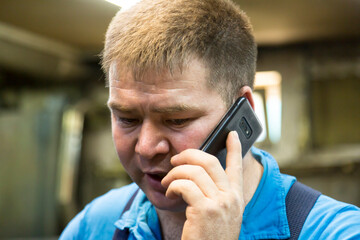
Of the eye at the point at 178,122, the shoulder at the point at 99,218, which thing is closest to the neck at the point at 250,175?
the eye at the point at 178,122

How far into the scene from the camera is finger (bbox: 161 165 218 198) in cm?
129

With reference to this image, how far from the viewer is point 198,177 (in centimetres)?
130

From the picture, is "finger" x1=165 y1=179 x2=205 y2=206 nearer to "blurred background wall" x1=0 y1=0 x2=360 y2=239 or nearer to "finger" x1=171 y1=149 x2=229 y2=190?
"finger" x1=171 y1=149 x2=229 y2=190

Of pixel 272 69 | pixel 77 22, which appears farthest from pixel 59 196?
pixel 272 69

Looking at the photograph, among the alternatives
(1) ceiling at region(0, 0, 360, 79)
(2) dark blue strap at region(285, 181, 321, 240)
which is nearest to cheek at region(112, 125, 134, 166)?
(2) dark blue strap at region(285, 181, 321, 240)

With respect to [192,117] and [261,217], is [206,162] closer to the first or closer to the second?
[192,117]

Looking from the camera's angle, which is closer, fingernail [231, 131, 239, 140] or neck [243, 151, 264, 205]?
fingernail [231, 131, 239, 140]

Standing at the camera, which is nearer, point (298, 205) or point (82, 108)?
point (298, 205)

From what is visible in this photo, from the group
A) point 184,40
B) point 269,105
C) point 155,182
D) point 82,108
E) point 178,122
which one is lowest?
point 82,108

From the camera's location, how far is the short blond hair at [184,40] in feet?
4.70

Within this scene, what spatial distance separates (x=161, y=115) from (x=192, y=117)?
0.34 feet

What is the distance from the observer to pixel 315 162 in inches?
299

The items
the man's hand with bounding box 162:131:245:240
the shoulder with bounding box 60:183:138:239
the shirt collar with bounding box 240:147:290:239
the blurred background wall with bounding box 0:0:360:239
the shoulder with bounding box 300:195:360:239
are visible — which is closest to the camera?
the man's hand with bounding box 162:131:245:240

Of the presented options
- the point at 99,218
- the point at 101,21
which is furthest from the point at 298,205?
the point at 101,21
